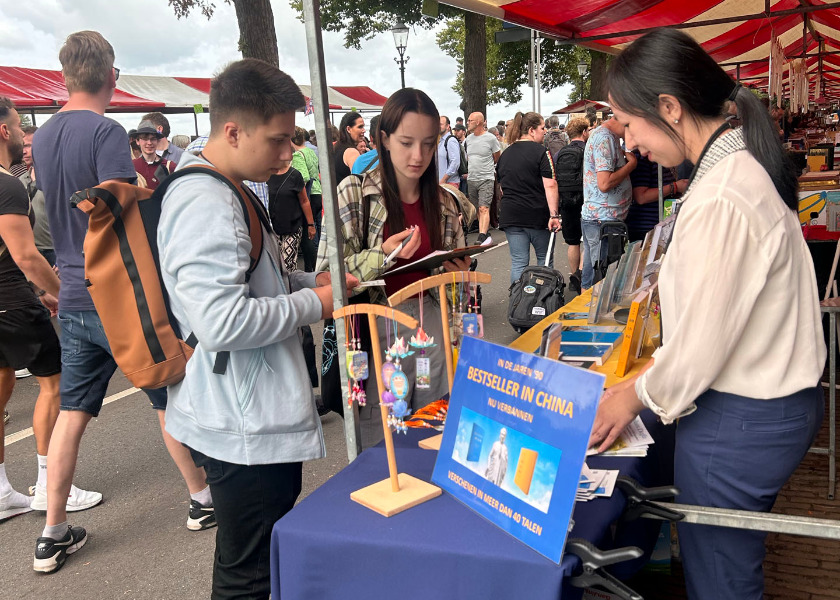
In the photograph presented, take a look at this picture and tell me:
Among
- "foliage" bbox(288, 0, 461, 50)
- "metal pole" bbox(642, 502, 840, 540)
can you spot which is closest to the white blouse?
"metal pole" bbox(642, 502, 840, 540)

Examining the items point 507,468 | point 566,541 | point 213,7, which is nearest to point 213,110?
point 507,468

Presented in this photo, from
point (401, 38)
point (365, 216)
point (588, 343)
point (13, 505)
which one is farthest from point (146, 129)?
point (401, 38)

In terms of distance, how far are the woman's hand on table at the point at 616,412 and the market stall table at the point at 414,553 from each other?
0.14 m

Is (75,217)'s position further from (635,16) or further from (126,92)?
(126,92)

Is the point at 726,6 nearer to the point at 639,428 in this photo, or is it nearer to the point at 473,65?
the point at 639,428

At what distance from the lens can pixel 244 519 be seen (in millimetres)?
1856

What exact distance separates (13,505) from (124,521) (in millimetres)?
612

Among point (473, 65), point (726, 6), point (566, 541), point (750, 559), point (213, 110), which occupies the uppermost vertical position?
point (473, 65)

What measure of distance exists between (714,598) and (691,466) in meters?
0.31

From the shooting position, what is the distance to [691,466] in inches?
63.9

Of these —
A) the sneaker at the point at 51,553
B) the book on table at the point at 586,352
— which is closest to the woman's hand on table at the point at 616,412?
the book on table at the point at 586,352

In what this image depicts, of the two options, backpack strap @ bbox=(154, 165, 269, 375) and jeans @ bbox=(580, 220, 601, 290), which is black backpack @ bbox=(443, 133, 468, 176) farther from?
backpack strap @ bbox=(154, 165, 269, 375)

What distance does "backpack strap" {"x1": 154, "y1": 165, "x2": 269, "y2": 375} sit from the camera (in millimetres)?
1735

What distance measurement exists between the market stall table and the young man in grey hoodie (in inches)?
8.0
